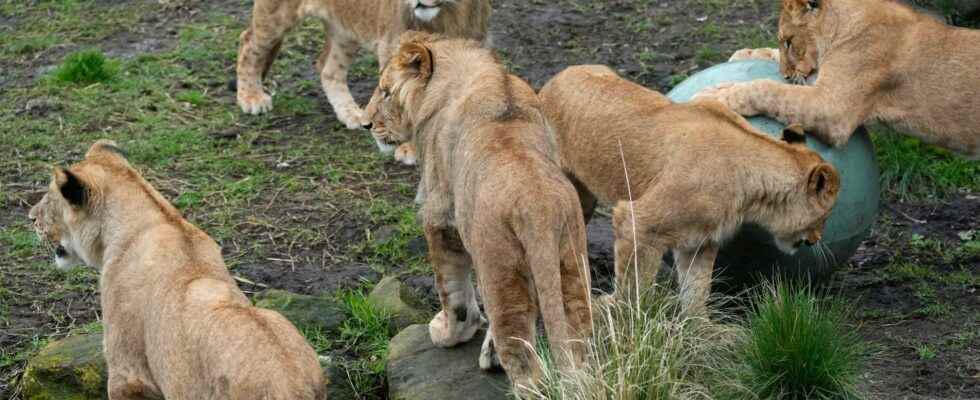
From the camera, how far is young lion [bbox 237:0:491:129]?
909 centimetres

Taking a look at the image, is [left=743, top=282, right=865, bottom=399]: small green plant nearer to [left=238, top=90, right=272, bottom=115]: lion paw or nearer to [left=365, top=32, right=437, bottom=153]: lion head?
[left=365, top=32, right=437, bottom=153]: lion head

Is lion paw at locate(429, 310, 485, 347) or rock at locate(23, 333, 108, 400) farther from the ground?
lion paw at locate(429, 310, 485, 347)

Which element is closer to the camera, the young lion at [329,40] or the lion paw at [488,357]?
the lion paw at [488,357]

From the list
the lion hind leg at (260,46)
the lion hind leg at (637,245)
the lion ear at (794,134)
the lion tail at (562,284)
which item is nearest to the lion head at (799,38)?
the lion ear at (794,134)

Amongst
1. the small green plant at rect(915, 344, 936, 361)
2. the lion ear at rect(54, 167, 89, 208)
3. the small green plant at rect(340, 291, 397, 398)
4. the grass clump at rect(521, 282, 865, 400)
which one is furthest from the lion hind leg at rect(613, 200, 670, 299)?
the lion ear at rect(54, 167, 89, 208)

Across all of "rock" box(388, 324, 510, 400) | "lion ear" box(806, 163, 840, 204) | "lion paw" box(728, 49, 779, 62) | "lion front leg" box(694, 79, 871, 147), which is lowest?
"rock" box(388, 324, 510, 400)

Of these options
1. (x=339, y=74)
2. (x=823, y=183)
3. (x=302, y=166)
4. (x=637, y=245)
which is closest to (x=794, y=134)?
(x=823, y=183)

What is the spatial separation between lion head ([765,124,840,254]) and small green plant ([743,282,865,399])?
19.4 inches

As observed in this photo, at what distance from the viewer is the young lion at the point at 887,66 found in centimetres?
710

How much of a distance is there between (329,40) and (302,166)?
1.38 metres

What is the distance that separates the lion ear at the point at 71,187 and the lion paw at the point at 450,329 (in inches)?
58.4

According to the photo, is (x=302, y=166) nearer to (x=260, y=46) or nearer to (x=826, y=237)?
(x=260, y=46)

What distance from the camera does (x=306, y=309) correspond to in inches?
263

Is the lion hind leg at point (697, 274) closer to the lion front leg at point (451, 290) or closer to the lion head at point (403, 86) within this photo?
the lion front leg at point (451, 290)
